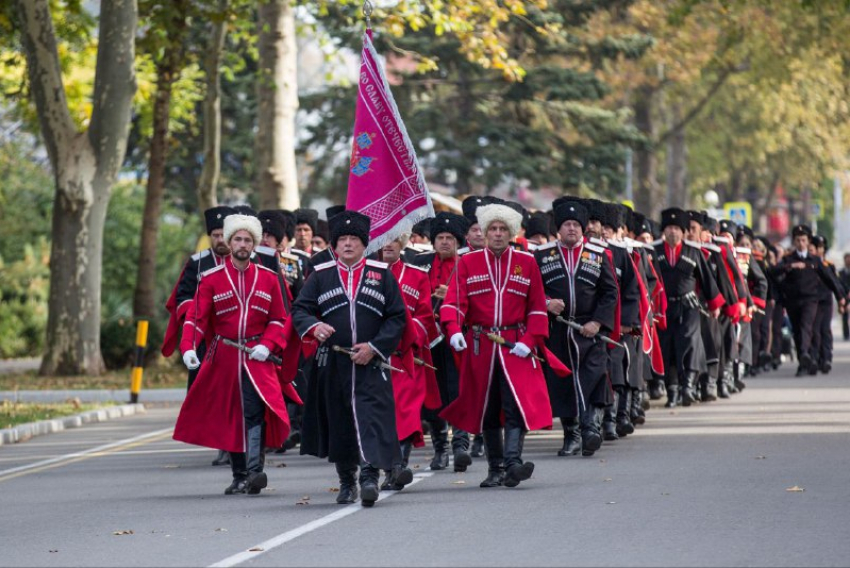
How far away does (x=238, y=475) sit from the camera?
527 inches

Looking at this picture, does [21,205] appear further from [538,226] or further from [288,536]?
[288,536]

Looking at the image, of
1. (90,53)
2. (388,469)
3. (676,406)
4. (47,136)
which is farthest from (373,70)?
(90,53)

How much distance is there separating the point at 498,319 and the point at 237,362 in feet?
5.89

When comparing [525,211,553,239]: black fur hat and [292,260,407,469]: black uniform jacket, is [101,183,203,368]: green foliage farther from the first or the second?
[292,260,407,469]: black uniform jacket

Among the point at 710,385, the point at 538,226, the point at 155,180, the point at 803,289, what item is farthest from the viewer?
the point at 155,180

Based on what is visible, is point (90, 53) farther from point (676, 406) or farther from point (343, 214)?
point (343, 214)

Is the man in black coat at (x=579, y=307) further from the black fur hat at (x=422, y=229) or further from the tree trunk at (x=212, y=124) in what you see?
the tree trunk at (x=212, y=124)

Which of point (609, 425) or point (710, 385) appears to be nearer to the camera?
point (609, 425)

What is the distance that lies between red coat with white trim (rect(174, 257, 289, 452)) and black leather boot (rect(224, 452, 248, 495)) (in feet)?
0.74

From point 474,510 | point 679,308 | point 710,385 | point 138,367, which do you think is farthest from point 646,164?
point 474,510

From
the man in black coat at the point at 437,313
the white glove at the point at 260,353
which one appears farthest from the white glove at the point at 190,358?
the man in black coat at the point at 437,313

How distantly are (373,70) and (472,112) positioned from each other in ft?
94.9

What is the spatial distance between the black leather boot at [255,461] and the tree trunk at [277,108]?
16737mm

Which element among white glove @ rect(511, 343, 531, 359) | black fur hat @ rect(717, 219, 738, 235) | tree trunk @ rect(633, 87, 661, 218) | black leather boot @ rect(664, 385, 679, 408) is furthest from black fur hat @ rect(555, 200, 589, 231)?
tree trunk @ rect(633, 87, 661, 218)
